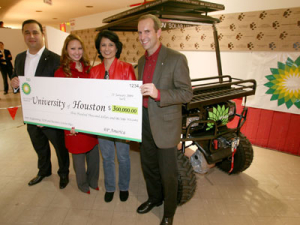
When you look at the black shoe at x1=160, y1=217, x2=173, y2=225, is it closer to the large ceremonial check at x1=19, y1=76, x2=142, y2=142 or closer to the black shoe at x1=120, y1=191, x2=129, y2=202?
the black shoe at x1=120, y1=191, x2=129, y2=202

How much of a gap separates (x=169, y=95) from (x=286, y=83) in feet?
9.16

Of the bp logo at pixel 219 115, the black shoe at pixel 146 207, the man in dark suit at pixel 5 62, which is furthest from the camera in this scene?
the man in dark suit at pixel 5 62

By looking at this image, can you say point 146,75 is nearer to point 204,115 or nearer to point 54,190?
point 204,115

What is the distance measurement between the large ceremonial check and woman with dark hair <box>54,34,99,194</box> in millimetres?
165

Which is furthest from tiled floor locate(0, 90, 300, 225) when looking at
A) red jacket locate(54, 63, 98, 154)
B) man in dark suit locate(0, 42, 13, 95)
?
man in dark suit locate(0, 42, 13, 95)

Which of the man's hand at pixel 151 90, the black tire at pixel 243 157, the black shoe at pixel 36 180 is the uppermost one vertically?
the man's hand at pixel 151 90

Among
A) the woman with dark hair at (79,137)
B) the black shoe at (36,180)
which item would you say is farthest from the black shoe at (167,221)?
the black shoe at (36,180)

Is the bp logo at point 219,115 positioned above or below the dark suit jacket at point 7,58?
below

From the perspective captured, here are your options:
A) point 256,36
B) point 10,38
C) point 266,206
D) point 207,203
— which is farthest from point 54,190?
point 10,38

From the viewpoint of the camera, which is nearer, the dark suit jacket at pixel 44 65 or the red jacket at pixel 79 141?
the red jacket at pixel 79 141

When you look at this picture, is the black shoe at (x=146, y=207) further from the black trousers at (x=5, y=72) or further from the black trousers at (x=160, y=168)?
the black trousers at (x=5, y=72)

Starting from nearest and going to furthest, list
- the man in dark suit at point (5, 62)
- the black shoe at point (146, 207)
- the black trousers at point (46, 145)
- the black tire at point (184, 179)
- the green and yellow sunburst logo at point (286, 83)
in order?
the black tire at point (184, 179)
the black shoe at point (146, 207)
the black trousers at point (46, 145)
the green and yellow sunburst logo at point (286, 83)
the man in dark suit at point (5, 62)

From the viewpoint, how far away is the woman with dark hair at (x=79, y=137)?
2.01 metres

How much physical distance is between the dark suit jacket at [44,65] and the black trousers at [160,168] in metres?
1.26
